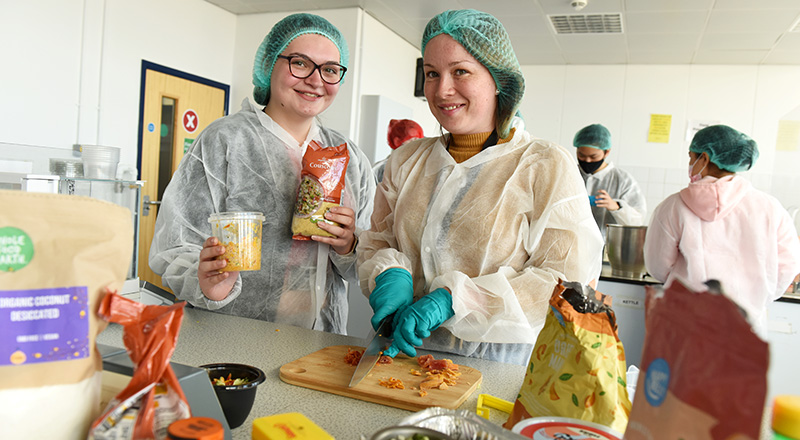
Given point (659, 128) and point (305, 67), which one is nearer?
point (305, 67)

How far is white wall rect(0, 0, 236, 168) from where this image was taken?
3.27m

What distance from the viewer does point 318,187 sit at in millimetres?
1539

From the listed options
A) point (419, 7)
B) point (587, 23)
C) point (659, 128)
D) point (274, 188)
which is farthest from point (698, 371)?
point (659, 128)

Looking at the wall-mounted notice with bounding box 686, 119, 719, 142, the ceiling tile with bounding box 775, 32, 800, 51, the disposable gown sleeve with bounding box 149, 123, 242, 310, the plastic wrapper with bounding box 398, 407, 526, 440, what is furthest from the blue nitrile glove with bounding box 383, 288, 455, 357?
the wall-mounted notice with bounding box 686, 119, 719, 142

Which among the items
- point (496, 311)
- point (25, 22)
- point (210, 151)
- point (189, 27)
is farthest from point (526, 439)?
point (189, 27)

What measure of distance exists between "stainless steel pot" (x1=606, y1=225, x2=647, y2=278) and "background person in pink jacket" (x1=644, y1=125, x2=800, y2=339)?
0.48 m

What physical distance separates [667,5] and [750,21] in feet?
2.65

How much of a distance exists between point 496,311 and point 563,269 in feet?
0.60

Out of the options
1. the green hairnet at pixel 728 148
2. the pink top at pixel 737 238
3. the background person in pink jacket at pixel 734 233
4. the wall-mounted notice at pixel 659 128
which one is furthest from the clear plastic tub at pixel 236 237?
the wall-mounted notice at pixel 659 128

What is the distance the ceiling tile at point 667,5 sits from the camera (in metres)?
3.96

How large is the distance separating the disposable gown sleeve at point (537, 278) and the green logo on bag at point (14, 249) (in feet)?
2.85

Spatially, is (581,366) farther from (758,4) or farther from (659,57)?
(659,57)

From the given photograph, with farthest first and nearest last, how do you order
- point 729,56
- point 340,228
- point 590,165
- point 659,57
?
1. point 659,57
2. point 729,56
3. point 590,165
4. point 340,228

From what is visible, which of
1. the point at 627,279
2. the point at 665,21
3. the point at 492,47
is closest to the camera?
the point at 492,47
